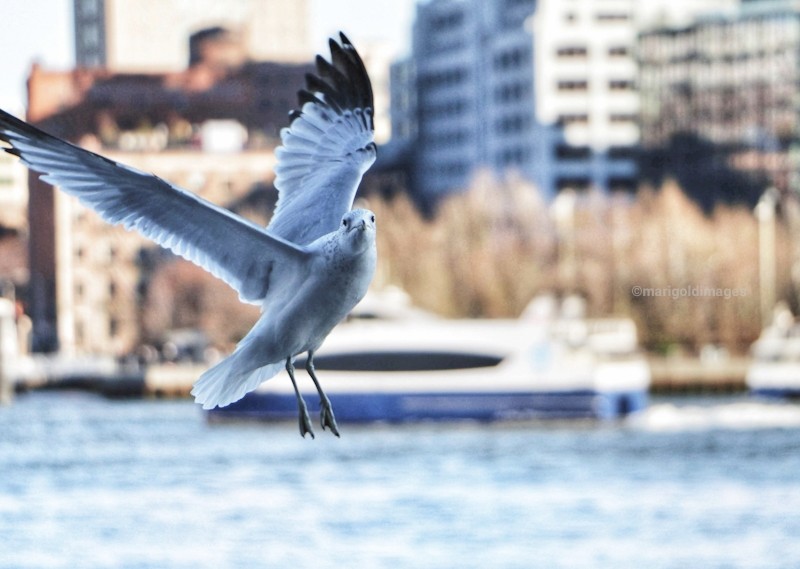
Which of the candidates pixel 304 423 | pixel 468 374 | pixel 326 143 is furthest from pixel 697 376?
pixel 304 423

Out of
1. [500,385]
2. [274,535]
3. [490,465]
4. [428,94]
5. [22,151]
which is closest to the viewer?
[22,151]

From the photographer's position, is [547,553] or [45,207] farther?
[45,207]

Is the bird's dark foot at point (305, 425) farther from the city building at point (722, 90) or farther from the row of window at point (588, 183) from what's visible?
the row of window at point (588, 183)

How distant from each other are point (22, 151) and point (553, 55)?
102 meters

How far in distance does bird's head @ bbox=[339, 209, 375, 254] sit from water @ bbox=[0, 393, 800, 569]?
91.7 ft

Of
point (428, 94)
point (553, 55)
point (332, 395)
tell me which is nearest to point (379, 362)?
point (332, 395)

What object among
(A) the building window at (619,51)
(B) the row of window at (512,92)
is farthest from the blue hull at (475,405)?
(A) the building window at (619,51)

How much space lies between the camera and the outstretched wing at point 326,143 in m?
5.33

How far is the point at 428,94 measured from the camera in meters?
116

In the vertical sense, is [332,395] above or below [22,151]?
below

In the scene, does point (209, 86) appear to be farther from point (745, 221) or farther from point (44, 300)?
point (745, 221)

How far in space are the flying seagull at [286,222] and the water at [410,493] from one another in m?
26.7

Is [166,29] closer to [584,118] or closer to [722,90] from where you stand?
[584,118]

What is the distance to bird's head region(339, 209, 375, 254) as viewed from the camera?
417 cm
